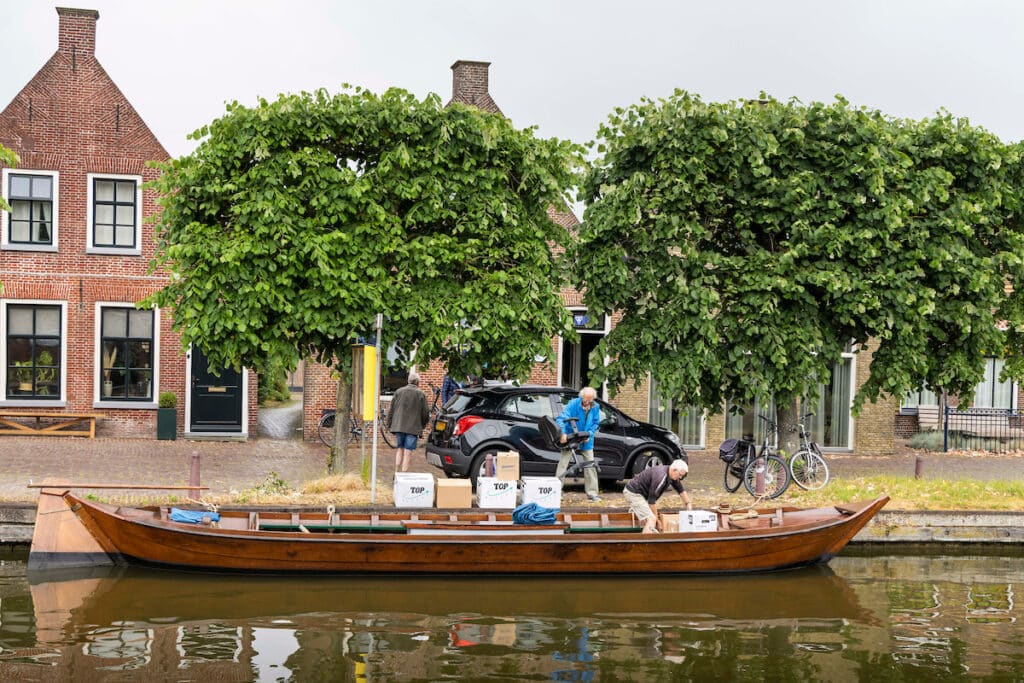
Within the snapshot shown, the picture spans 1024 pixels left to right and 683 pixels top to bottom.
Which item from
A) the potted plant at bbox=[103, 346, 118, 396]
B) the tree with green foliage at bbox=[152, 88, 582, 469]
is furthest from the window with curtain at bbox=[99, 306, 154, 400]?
the tree with green foliage at bbox=[152, 88, 582, 469]

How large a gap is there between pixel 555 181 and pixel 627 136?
4.62 feet

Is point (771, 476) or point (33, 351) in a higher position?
point (33, 351)

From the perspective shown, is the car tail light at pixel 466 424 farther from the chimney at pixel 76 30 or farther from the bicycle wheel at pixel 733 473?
the chimney at pixel 76 30

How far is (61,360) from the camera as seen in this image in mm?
22797

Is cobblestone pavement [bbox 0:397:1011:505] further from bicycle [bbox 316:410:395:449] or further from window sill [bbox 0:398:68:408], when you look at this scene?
window sill [bbox 0:398:68:408]

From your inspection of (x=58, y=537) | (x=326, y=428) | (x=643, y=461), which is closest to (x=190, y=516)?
(x=58, y=537)

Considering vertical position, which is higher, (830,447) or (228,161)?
(228,161)

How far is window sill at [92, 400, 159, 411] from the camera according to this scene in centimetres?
2277

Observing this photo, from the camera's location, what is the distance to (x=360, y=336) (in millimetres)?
15695

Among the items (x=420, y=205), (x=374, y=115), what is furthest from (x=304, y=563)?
(x=374, y=115)

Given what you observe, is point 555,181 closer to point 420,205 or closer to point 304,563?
point 420,205

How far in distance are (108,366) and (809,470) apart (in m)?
14.8

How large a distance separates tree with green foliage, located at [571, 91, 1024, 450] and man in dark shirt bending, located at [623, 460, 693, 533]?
3.54 meters

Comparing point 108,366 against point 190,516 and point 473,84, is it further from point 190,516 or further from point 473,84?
Result: point 190,516
